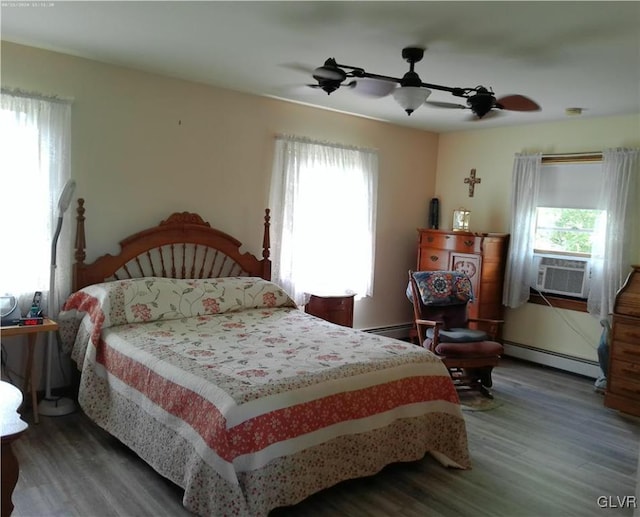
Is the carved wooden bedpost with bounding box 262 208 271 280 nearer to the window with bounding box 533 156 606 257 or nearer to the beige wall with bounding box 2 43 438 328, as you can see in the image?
the beige wall with bounding box 2 43 438 328

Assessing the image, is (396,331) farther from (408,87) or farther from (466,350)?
(408,87)

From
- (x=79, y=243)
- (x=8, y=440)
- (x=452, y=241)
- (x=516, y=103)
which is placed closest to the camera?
(x=8, y=440)

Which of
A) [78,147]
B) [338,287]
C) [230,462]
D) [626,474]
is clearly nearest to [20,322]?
[78,147]

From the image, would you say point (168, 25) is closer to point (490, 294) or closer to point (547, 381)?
point (490, 294)

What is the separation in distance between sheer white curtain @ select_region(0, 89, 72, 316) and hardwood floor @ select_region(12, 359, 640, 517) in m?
1.02

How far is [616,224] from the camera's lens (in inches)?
188

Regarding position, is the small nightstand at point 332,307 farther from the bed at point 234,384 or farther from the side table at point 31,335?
the side table at point 31,335

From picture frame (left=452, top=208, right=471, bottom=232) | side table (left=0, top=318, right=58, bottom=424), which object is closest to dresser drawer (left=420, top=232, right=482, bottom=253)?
picture frame (left=452, top=208, right=471, bottom=232)

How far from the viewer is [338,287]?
Result: 5.43m

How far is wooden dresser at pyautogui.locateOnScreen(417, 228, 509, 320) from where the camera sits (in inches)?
214

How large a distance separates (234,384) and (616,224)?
3913 mm

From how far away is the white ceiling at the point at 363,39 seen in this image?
266cm

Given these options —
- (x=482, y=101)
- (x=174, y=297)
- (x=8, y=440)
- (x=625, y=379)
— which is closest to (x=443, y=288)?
(x=625, y=379)

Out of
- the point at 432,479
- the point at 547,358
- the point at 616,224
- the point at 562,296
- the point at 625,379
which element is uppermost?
the point at 616,224
